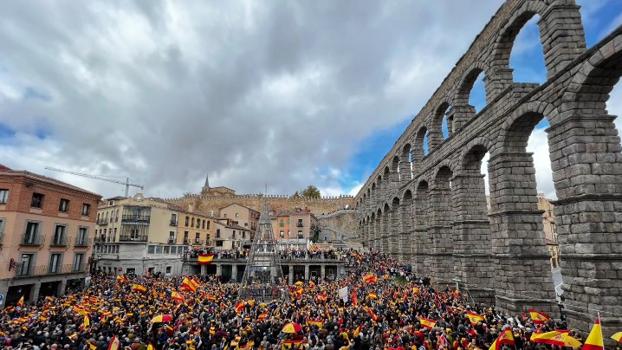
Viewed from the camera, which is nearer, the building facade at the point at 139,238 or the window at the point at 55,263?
the window at the point at 55,263

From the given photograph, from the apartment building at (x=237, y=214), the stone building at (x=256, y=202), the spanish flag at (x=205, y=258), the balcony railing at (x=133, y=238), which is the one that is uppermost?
the stone building at (x=256, y=202)

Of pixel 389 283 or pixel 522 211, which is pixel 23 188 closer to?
pixel 389 283

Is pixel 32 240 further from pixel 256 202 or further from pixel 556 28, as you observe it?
pixel 256 202

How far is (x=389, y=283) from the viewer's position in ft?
85.3

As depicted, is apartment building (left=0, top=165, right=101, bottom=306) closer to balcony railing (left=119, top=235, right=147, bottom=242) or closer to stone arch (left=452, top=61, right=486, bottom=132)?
balcony railing (left=119, top=235, right=147, bottom=242)

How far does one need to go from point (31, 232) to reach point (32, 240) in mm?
691

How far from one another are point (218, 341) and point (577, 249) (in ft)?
46.3

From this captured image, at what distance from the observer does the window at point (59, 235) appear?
30.7 m

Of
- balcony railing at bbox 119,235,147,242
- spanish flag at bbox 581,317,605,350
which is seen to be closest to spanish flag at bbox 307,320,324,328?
spanish flag at bbox 581,317,605,350

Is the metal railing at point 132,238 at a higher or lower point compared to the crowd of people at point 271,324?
higher

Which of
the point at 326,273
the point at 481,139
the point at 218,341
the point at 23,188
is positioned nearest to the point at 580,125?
the point at 481,139

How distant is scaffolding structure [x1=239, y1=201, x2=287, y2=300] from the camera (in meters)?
25.8

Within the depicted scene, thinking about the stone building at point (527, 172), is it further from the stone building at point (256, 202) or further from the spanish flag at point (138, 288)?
the stone building at point (256, 202)

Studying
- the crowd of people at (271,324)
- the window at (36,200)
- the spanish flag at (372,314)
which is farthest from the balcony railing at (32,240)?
the spanish flag at (372,314)
